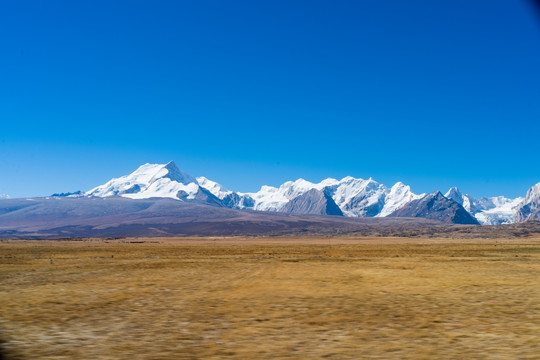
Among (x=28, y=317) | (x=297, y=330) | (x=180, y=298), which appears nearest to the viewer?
(x=297, y=330)

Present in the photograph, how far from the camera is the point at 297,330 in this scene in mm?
13781

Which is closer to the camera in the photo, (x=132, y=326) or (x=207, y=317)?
(x=132, y=326)

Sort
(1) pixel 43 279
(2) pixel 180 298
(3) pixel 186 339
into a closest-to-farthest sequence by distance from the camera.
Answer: (3) pixel 186 339 < (2) pixel 180 298 < (1) pixel 43 279

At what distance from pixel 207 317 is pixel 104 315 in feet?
14.6

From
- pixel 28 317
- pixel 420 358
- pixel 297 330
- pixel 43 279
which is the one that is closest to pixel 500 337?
pixel 420 358

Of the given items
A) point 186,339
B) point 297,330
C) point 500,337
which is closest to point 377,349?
point 297,330

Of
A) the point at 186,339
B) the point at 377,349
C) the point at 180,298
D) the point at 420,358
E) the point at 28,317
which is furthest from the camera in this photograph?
the point at 180,298

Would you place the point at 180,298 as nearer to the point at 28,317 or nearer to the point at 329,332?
the point at 28,317

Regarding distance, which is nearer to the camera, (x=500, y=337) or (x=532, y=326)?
(x=500, y=337)

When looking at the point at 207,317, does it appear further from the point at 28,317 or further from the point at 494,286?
the point at 494,286

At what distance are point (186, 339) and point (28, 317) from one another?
7.86m

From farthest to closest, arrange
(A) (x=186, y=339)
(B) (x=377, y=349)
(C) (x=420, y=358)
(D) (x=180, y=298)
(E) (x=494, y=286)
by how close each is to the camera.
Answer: (E) (x=494, y=286) < (D) (x=180, y=298) < (A) (x=186, y=339) < (B) (x=377, y=349) < (C) (x=420, y=358)

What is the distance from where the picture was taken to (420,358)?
35.0 feet

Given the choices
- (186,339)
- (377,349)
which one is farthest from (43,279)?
(377,349)
